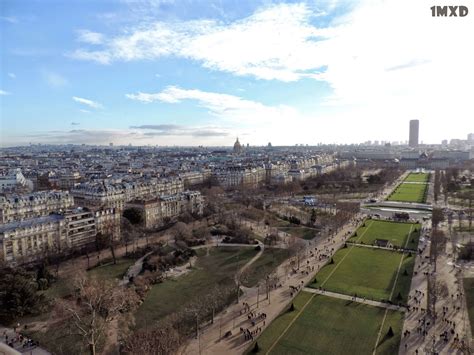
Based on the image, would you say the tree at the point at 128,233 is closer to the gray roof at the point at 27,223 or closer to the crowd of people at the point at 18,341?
the gray roof at the point at 27,223

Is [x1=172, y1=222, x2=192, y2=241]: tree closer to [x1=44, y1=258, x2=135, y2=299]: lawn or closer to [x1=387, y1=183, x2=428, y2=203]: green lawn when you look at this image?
[x1=44, y1=258, x2=135, y2=299]: lawn

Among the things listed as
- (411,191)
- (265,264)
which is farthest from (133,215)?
(411,191)

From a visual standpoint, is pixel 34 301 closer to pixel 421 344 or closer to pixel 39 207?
pixel 421 344

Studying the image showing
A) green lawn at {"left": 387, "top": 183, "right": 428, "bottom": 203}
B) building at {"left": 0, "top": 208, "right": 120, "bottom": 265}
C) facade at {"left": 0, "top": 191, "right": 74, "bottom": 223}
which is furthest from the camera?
green lawn at {"left": 387, "top": 183, "right": 428, "bottom": 203}

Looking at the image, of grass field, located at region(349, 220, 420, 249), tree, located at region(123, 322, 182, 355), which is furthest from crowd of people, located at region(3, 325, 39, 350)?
grass field, located at region(349, 220, 420, 249)

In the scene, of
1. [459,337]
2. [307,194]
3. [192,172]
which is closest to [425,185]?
[307,194]

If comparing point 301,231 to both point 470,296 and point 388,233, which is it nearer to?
point 388,233

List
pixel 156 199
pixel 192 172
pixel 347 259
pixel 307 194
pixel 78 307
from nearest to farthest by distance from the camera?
pixel 78 307 < pixel 347 259 < pixel 156 199 < pixel 307 194 < pixel 192 172

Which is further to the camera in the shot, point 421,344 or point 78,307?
point 78,307
